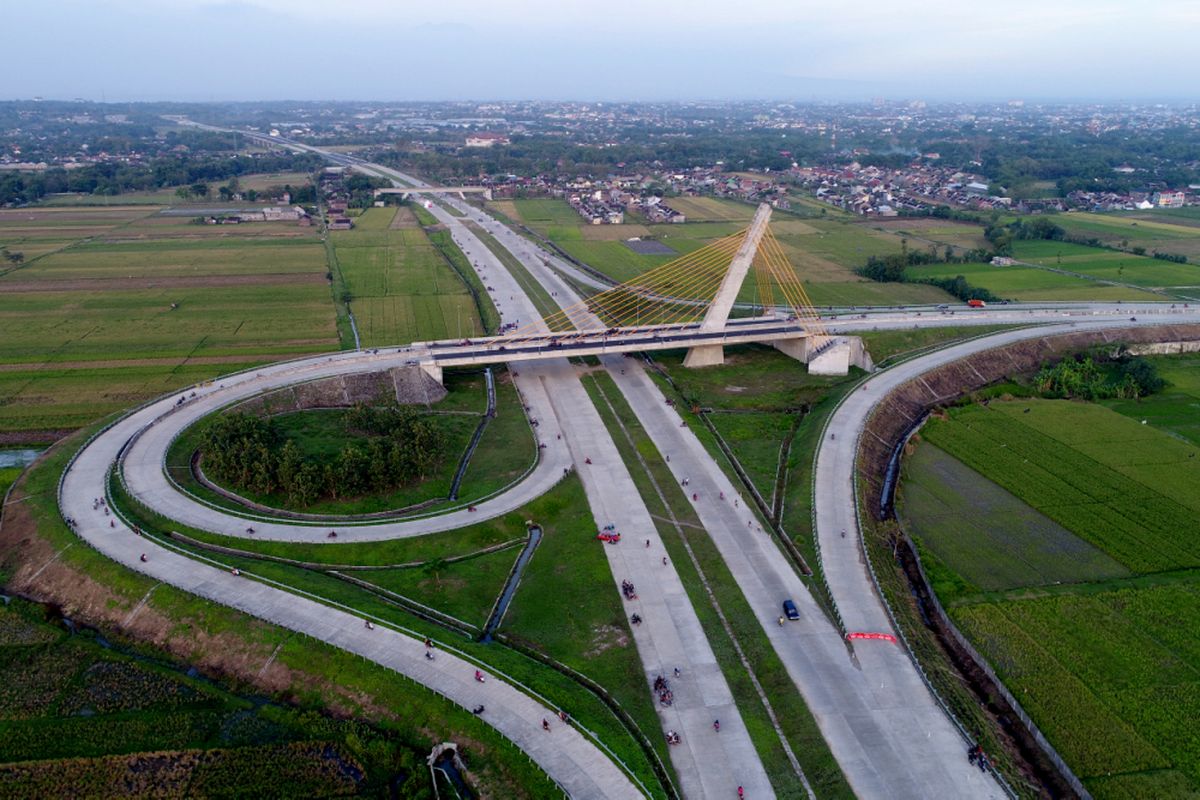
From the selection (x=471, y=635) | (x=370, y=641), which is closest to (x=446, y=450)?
(x=471, y=635)

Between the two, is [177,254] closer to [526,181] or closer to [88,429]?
[88,429]

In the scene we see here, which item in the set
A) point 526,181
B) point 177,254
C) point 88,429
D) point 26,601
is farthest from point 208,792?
point 526,181

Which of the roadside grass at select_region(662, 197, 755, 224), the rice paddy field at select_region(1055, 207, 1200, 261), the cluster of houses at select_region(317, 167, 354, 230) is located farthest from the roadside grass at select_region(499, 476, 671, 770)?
the rice paddy field at select_region(1055, 207, 1200, 261)

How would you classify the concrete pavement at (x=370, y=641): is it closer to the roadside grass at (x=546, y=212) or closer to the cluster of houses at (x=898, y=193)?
the roadside grass at (x=546, y=212)

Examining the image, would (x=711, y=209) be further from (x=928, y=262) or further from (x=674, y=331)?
(x=674, y=331)

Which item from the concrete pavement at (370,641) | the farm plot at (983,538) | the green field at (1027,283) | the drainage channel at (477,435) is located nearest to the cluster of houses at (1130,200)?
the green field at (1027,283)
